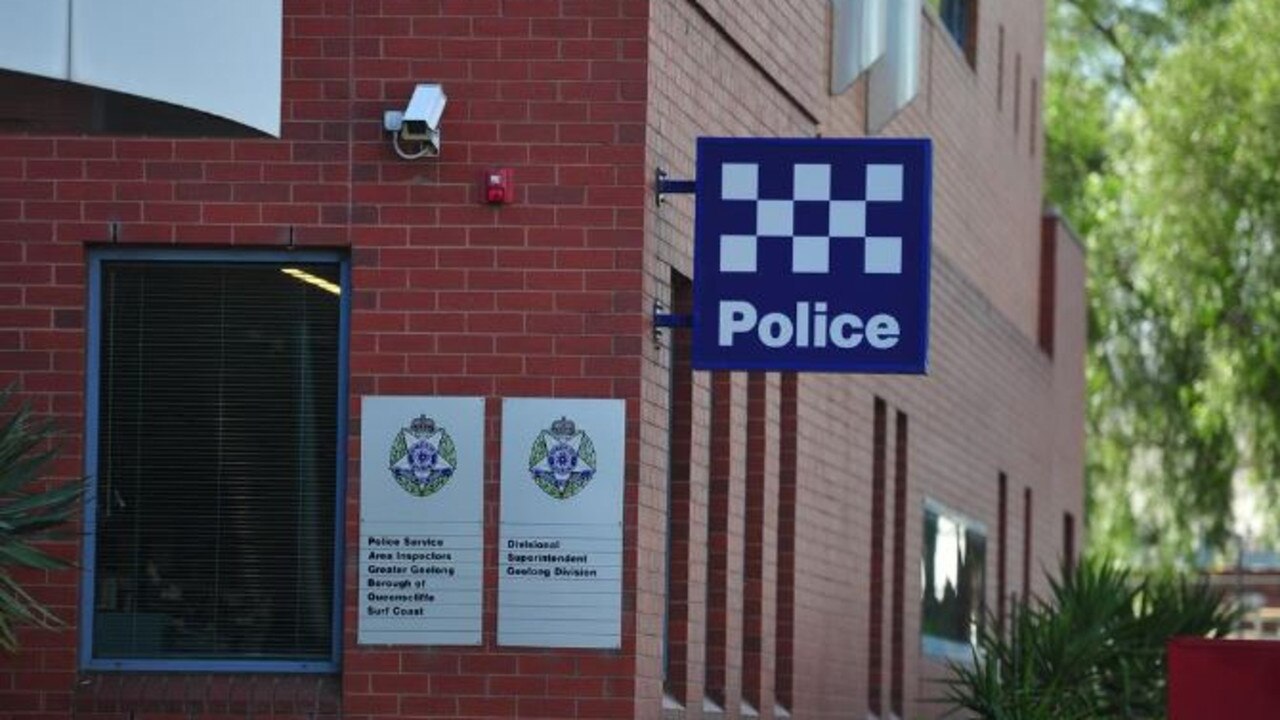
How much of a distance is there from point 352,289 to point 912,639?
1181cm

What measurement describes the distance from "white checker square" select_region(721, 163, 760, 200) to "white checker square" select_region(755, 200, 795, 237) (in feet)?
0.23

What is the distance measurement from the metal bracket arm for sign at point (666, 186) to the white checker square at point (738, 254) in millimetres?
370

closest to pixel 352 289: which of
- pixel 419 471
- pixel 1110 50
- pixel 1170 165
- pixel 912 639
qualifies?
pixel 419 471

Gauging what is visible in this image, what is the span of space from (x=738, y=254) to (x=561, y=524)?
141 cm

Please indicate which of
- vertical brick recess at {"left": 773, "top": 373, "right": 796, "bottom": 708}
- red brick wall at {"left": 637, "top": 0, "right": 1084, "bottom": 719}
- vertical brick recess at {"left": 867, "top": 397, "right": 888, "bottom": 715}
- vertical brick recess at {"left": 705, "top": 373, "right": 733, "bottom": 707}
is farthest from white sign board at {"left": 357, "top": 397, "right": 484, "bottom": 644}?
vertical brick recess at {"left": 867, "top": 397, "right": 888, "bottom": 715}

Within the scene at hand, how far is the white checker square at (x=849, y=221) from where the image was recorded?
13.8 m

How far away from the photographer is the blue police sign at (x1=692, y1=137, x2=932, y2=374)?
13672 mm

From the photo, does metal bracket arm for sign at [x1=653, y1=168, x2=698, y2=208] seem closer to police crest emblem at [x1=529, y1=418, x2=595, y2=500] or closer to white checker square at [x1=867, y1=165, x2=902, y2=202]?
white checker square at [x1=867, y1=165, x2=902, y2=202]

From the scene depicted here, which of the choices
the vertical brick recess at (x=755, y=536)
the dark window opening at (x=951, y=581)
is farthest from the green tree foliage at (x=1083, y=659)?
the vertical brick recess at (x=755, y=536)

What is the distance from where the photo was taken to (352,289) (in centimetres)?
1402

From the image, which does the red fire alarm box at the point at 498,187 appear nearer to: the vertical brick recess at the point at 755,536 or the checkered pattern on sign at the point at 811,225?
the checkered pattern on sign at the point at 811,225

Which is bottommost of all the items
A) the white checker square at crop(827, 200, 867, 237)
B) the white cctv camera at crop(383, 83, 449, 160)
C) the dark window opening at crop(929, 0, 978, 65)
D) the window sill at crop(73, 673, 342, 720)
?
the window sill at crop(73, 673, 342, 720)

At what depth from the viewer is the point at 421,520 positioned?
1387 cm

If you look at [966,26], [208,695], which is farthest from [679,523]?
[966,26]
